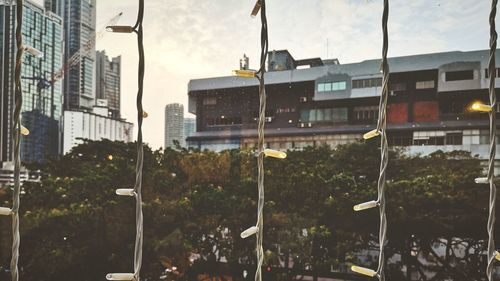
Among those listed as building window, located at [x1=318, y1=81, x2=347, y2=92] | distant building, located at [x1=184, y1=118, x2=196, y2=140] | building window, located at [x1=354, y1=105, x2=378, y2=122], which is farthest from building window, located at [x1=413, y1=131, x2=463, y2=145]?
distant building, located at [x1=184, y1=118, x2=196, y2=140]

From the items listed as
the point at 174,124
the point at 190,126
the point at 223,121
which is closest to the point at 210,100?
the point at 223,121

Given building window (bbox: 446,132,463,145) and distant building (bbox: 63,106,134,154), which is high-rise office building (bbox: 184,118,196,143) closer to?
distant building (bbox: 63,106,134,154)

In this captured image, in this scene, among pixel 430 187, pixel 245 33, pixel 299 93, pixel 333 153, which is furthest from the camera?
pixel 299 93

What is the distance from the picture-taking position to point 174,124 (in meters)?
5.98

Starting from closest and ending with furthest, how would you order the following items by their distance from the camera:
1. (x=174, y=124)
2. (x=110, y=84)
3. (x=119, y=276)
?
(x=119, y=276) → (x=174, y=124) → (x=110, y=84)

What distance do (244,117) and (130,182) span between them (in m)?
2.71

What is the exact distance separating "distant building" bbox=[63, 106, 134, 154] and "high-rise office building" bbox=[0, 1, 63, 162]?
0.49ft

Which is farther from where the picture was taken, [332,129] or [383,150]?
[332,129]

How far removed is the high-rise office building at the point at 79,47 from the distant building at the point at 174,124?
1.22 metres

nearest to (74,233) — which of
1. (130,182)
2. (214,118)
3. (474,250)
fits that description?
(130,182)

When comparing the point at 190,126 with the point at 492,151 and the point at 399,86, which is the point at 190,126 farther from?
the point at 492,151

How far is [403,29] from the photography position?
18.8 feet

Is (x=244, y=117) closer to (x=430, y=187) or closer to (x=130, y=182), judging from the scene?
(x=130, y=182)

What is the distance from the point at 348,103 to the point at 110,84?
3929 mm
